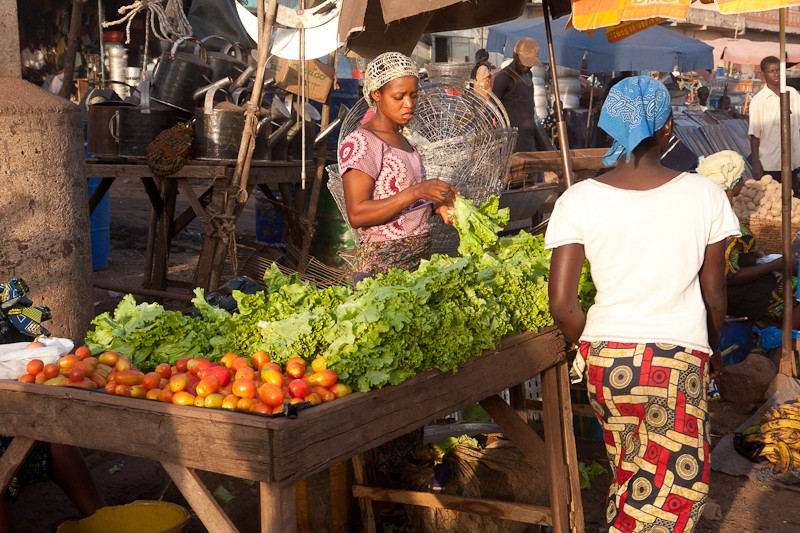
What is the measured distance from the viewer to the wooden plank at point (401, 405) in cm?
234

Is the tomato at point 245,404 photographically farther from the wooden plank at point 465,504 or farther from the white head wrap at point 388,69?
the white head wrap at point 388,69

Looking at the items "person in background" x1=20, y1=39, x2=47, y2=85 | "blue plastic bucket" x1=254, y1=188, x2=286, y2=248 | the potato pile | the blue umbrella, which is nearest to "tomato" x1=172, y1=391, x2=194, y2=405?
"blue plastic bucket" x1=254, y1=188, x2=286, y2=248

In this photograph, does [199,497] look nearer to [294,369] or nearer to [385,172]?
[294,369]

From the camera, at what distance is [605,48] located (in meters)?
14.4

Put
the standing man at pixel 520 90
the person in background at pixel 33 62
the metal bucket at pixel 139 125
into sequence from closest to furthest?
1. the metal bucket at pixel 139 125
2. the standing man at pixel 520 90
3. the person in background at pixel 33 62

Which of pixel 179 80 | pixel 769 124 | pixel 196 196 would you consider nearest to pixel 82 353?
pixel 196 196

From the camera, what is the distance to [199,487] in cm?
242

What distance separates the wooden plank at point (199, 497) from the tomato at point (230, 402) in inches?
7.6

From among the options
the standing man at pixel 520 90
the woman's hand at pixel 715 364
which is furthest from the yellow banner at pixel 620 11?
the standing man at pixel 520 90

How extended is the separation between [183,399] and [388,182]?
159 cm

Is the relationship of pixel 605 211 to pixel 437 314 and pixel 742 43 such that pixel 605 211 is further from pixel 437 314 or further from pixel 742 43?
pixel 742 43

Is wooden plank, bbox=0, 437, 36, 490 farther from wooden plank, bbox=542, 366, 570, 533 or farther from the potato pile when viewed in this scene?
the potato pile

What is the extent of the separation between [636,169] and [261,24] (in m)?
2.84

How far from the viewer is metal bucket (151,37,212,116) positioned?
6.65m
